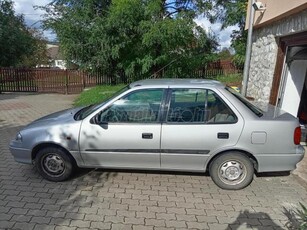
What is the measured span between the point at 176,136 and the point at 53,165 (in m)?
1.89

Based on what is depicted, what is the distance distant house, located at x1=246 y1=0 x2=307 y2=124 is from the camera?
18.4ft

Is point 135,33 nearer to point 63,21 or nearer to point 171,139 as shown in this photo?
point 63,21

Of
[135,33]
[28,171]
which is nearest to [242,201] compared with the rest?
[28,171]

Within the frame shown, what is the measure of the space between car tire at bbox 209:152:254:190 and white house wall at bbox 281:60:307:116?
326 centimetres

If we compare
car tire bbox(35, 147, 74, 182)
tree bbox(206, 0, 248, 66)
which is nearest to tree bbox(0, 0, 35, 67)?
tree bbox(206, 0, 248, 66)

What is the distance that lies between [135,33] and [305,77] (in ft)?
29.8

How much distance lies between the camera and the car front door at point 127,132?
3.88 metres

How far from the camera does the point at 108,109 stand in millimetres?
3967

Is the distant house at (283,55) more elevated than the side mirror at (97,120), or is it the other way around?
the distant house at (283,55)

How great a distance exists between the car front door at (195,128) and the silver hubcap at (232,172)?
0.28 meters

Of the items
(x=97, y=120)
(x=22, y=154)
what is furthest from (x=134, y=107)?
(x=22, y=154)

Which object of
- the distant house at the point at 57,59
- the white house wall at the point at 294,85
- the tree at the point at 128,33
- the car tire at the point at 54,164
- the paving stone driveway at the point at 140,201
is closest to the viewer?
the paving stone driveway at the point at 140,201

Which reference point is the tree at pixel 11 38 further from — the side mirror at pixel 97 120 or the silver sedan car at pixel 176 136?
the side mirror at pixel 97 120

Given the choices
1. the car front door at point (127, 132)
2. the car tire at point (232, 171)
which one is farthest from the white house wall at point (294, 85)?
the car front door at point (127, 132)
